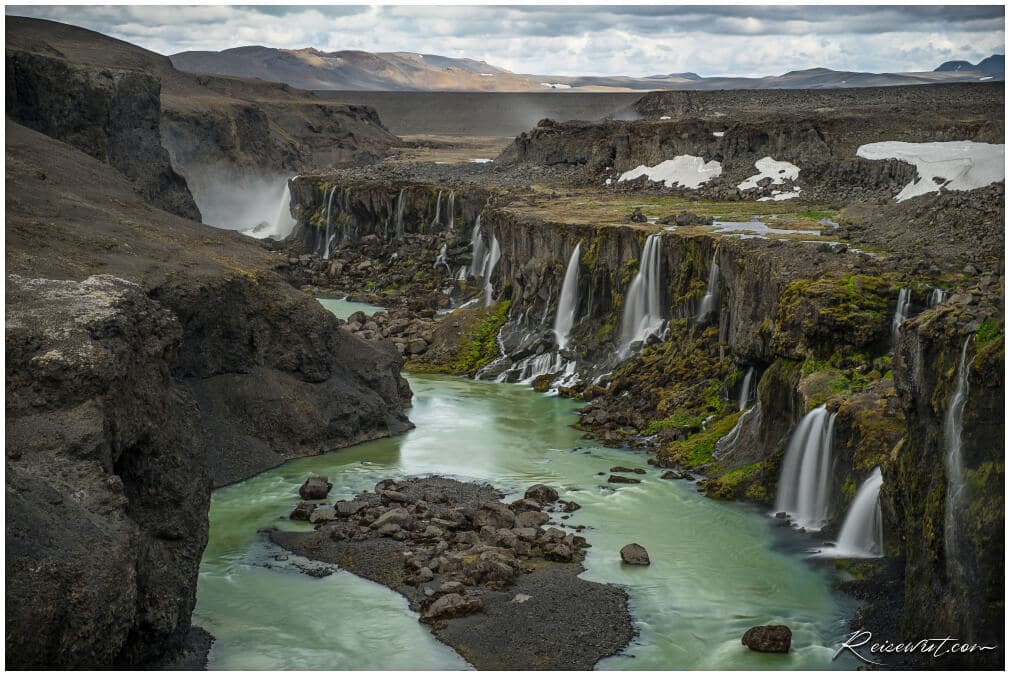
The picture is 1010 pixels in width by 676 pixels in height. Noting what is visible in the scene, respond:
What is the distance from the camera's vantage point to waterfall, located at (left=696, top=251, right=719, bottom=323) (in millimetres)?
41656

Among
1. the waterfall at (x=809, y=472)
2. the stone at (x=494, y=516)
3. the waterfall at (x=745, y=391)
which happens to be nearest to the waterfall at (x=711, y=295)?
the waterfall at (x=745, y=391)

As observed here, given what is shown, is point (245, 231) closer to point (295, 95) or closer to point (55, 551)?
point (295, 95)

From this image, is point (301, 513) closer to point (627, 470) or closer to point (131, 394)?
point (131, 394)

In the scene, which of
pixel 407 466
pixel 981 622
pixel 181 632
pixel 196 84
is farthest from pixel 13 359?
pixel 196 84

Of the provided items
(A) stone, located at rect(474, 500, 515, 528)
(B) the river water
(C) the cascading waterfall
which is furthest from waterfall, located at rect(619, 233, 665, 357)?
(C) the cascading waterfall

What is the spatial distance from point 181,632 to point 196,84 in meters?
111

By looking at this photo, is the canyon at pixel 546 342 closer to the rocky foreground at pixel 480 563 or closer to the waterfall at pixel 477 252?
the rocky foreground at pixel 480 563

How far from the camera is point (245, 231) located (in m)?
88.6

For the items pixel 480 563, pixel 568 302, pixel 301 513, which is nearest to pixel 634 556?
pixel 480 563

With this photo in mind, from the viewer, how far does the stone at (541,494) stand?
29906 millimetres

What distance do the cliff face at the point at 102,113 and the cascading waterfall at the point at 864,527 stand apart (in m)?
30.2

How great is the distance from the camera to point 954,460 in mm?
18266

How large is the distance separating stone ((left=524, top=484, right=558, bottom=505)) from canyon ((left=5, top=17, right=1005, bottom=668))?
40.1 inches

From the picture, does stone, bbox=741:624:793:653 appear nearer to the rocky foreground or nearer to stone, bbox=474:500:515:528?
the rocky foreground
